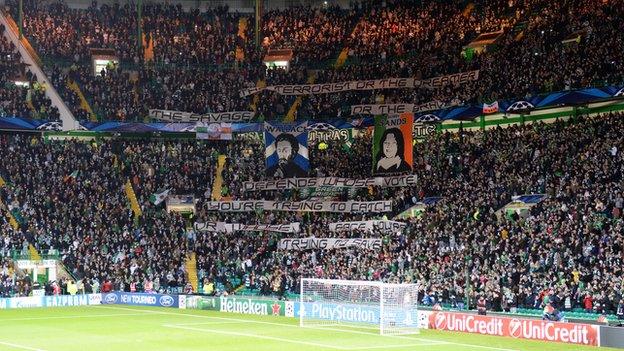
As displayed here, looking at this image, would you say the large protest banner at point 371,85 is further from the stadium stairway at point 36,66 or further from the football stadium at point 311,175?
the stadium stairway at point 36,66

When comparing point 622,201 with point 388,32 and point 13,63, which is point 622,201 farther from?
point 13,63

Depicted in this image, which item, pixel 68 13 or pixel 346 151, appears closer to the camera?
pixel 346 151

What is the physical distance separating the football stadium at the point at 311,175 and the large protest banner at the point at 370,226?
140 millimetres

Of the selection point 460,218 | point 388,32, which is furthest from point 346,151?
point 460,218

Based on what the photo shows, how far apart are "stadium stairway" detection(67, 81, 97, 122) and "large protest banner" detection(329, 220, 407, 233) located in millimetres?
18129

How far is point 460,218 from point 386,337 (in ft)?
46.4

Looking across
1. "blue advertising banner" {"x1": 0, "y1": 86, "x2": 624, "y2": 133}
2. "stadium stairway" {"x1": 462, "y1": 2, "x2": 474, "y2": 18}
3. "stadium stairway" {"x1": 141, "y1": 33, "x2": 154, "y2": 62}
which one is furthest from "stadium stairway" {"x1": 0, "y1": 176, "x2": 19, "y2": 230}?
"stadium stairway" {"x1": 462, "y1": 2, "x2": 474, "y2": 18}

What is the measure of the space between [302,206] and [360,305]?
18.3 metres

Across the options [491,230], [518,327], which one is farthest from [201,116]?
[518,327]

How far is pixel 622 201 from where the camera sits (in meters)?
41.9

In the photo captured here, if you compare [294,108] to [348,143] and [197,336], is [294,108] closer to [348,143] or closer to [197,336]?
[348,143]

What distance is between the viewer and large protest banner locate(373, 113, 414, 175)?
179 ft

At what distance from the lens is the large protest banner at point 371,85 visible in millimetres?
57494

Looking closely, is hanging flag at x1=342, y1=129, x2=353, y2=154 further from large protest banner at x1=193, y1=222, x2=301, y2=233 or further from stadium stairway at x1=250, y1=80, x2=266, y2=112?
large protest banner at x1=193, y1=222, x2=301, y2=233
